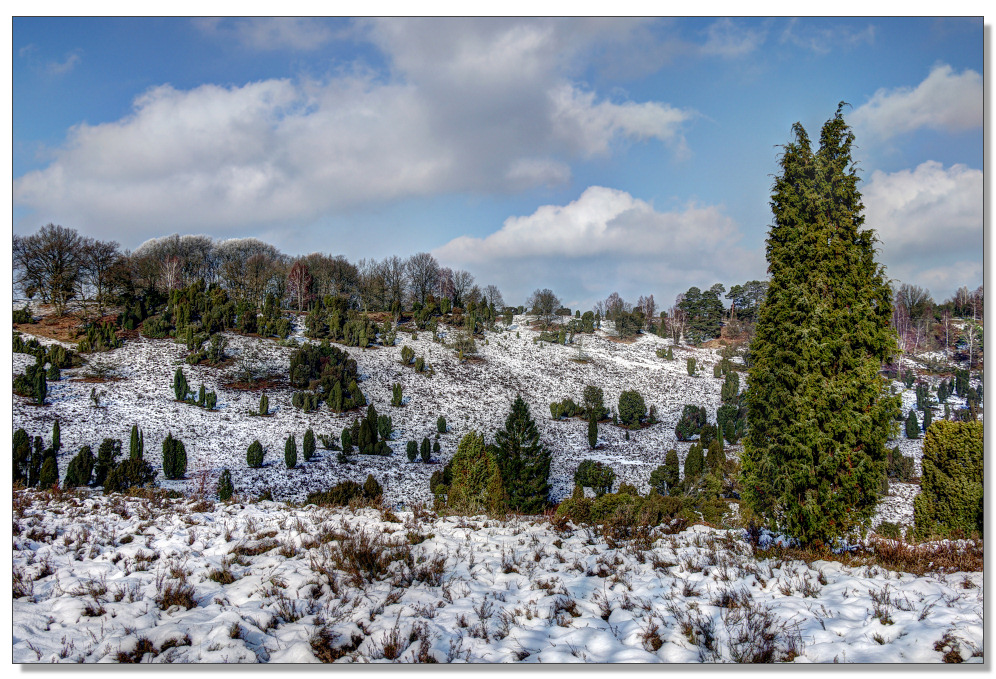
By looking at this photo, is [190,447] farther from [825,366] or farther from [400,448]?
[825,366]

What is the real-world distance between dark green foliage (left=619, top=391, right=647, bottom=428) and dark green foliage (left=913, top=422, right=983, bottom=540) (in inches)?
943

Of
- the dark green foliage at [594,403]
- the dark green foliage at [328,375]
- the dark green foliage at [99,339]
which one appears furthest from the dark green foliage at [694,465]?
the dark green foliage at [99,339]

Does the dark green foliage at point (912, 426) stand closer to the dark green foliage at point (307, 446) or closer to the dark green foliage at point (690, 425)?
the dark green foliage at point (690, 425)

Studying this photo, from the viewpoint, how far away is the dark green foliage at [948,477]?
265 inches

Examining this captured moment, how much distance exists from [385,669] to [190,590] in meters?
1.88

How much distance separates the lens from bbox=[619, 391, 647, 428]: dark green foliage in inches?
1228

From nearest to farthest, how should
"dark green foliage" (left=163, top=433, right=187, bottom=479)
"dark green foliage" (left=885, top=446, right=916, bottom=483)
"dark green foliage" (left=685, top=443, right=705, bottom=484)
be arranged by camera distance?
"dark green foliage" (left=163, top=433, right=187, bottom=479)
"dark green foliage" (left=685, top=443, right=705, bottom=484)
"dark green foliage" (left=885, top=446, right=916, bottom=483)

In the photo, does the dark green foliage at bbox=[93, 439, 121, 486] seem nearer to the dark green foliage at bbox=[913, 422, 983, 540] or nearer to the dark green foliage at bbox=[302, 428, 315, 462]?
the dark green foliage at bbox=[302, 428, 315, 462]

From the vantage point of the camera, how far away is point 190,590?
12.3ft

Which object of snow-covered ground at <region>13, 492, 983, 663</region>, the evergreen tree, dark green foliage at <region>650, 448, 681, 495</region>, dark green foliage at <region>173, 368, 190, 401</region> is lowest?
dark green foliage at <region>650, 448, 681, 495</region>

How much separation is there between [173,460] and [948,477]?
22.7m

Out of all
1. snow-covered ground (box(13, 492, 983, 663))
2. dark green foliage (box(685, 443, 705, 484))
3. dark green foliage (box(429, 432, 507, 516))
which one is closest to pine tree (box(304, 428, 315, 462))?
dark green foliage (box(429, 432, 507, 516))

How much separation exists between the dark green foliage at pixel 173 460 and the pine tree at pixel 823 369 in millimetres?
20134

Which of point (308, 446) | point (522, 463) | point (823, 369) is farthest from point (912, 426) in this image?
point (308, 446)
